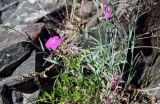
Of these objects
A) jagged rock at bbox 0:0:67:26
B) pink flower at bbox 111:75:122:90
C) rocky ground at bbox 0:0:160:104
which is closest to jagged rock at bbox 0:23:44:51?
rocky ground at bbox 0:0:160:104

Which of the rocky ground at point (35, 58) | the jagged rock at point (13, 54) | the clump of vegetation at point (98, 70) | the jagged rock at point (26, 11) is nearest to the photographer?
the clump of vegetation at point (98, 70)

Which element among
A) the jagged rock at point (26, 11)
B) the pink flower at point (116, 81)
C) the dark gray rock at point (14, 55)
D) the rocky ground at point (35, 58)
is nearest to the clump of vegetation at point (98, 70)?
the pink flower at point (116, 81)

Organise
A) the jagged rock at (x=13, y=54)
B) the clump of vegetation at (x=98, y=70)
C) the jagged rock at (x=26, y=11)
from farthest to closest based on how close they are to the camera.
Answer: the jagged rock at (x=26, y=11) → the jagged rock at (x=13, y=54) → the clump of vegetation at (x=98, y=70)

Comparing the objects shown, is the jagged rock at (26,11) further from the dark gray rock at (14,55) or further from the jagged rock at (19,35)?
the dark gray rock at (14,55)

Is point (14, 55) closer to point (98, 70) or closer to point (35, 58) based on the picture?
point (35, 58)

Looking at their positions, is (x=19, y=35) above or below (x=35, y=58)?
above

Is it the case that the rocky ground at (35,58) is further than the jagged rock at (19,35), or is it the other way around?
the jagged rock at (19,35)

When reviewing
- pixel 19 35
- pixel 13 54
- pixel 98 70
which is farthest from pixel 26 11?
pixel 98 70

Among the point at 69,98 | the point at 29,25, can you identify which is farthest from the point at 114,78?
the point at 29,25

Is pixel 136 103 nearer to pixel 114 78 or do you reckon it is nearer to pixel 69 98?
pixel 114 78

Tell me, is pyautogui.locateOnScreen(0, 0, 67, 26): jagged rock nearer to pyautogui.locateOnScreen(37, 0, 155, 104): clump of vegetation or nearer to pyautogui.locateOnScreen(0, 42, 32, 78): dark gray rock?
pyautogui.locateOnScreen(0, 42, 32, 78): dark gray rock

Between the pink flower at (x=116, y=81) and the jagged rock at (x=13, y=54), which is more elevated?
the jagged rock at (x=13, y=54)
